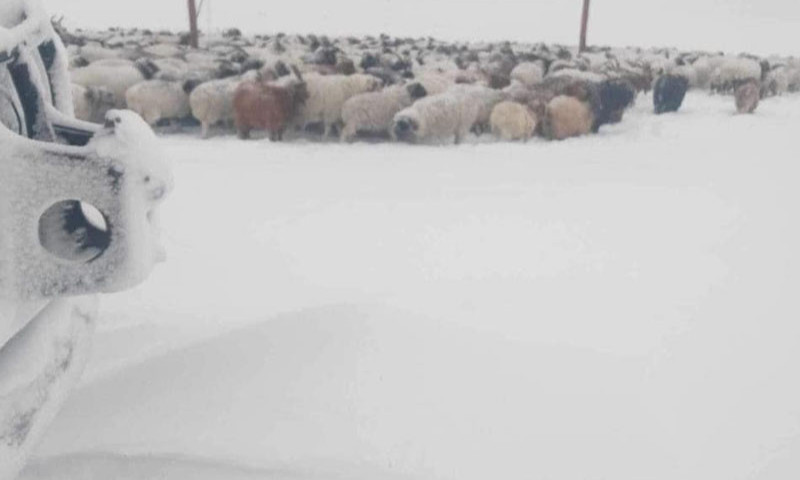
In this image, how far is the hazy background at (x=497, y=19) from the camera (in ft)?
160

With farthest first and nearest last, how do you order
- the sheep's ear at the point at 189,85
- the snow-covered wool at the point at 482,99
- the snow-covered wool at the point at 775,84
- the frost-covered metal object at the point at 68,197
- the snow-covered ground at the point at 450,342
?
the snow-covered wool at the point at 775,84
the sheep's ear at the point at 189,85
the snow-covered wool at the point at 482,99
the snow-covered ground at the point at 450,342
the frost-covered metal object at the point at 68,197

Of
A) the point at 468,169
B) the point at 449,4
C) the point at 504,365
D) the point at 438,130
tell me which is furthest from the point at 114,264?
the point at 449,4

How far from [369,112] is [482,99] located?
160 cm

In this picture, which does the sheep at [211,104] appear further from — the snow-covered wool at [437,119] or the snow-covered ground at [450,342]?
the snow-covered ground at [450,342]

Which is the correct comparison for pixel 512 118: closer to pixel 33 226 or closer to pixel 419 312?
pixel 419 312

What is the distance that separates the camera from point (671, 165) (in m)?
7.82

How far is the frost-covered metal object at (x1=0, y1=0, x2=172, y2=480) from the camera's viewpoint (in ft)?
5.10

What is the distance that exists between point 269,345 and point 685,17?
64205 mm

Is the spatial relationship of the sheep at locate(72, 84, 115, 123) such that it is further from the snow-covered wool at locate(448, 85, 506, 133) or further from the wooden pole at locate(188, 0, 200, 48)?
the wooden pole at locate(188, 0, 200, 48)

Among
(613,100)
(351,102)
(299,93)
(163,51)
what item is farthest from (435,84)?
(163,51)

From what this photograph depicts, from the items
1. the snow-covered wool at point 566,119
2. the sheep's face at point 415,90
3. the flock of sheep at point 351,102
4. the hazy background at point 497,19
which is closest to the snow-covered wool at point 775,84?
the flock of sheep at point 351,102

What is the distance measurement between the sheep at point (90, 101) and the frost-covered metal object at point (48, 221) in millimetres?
8358

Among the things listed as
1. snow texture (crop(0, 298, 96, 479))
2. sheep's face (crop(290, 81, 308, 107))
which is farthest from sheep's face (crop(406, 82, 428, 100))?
snow texture (crop(0, 298, 96, 479))

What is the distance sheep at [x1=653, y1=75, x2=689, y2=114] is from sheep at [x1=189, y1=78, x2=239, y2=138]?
7.42m
